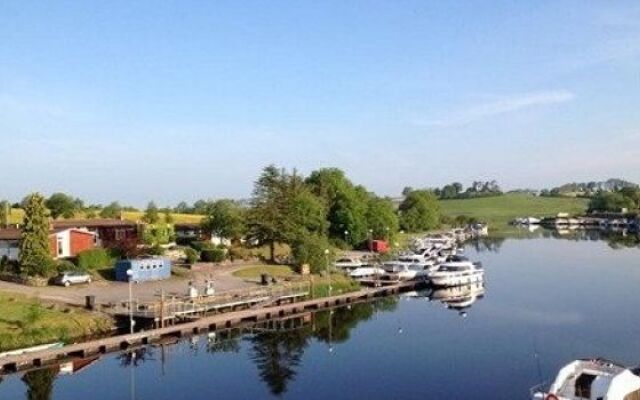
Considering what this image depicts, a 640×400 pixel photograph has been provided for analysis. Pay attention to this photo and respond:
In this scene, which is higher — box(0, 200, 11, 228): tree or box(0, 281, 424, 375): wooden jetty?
box(0, 200, 11, 228): tree

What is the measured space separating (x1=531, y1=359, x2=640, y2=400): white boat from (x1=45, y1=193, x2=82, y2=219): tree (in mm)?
95336

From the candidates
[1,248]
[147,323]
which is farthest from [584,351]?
[1,248]

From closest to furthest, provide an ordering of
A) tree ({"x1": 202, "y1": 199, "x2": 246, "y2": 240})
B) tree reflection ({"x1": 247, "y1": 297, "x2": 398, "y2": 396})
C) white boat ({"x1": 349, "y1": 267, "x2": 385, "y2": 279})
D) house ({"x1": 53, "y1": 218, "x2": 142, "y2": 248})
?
tree reflection ({"x1": 247, "y1": 297, "x2": 398, "y2": 396})
white boat ({"x1": 349, "y1": 267, "x2": 385, "y2": 279})
house ({"x1": 53, "y1": 218, "x2": 142, "y2": 248})
tree ({"x1": 202, "y1": 199, "x2": 246, "y2": 240})

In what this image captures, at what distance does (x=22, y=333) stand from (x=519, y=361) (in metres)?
29.9

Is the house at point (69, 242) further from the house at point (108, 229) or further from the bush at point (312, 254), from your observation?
the bush at point (312, 254)

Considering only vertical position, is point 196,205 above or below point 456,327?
above

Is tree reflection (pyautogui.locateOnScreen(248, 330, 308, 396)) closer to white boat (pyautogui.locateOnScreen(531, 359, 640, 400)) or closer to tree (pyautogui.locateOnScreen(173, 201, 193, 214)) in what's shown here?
white boat (pyautogui.locateOnScreen(531, 359, 640, 400))

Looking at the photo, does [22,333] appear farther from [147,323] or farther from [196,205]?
[196,205]

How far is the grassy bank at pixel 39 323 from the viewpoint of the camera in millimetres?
43875

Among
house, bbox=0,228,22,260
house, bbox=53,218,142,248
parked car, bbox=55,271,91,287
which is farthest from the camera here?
house, bbox=53,218,142,248

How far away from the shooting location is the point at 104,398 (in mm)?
36875

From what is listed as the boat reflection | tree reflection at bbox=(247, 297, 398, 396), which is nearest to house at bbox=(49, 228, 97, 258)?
tree reflection at bbox=(247, 297, 398, 396)

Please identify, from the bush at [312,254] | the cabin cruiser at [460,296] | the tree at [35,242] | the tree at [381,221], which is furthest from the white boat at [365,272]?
the tree at [35,242]

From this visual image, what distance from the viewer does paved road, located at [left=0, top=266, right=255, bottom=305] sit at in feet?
179
